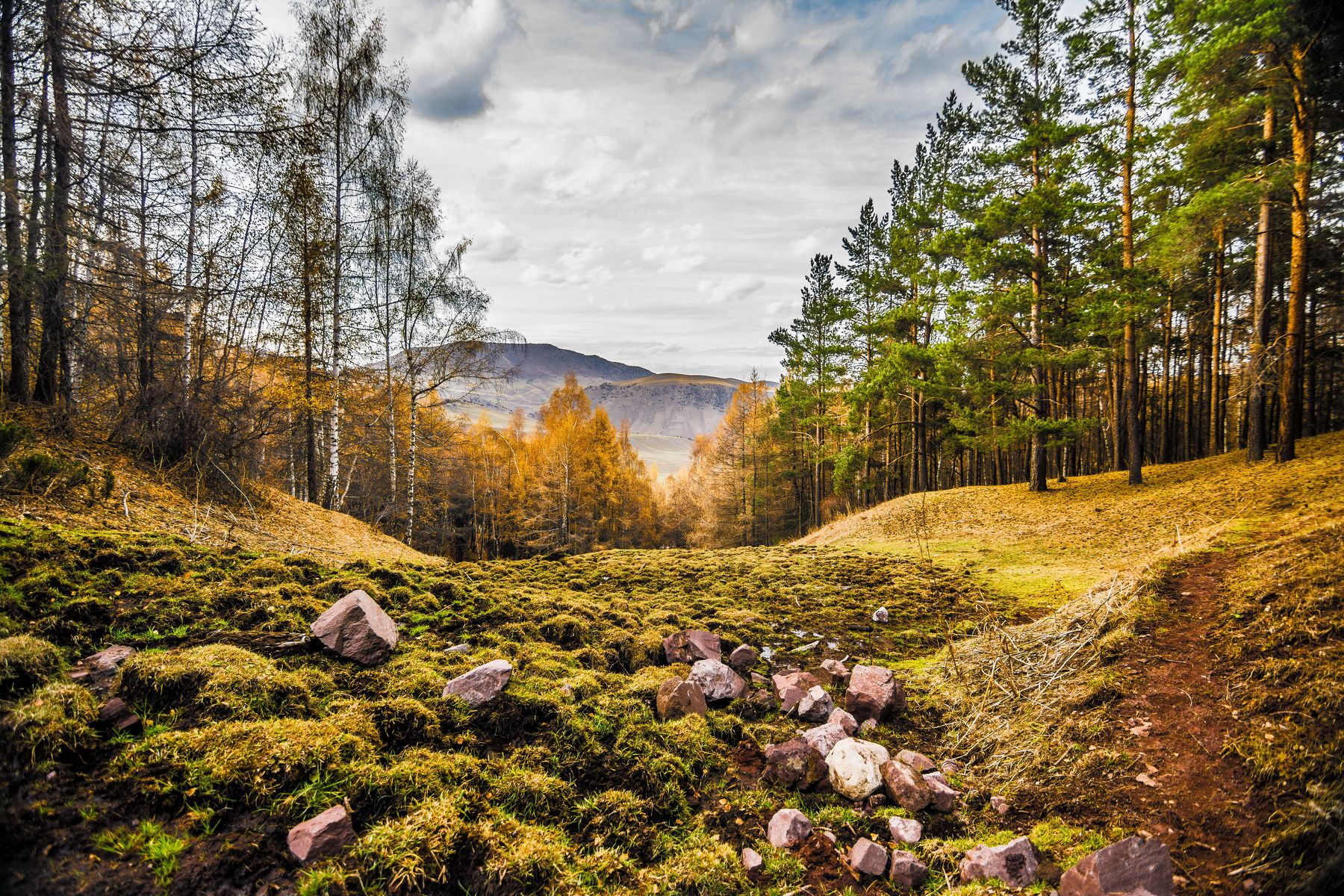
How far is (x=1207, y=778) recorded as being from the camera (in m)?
1.87

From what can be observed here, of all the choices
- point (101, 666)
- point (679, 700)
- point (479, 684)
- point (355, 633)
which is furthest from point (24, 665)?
point (679, 700)

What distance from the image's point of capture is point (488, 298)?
15.5 metres

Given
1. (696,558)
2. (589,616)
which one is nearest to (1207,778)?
(589,616)

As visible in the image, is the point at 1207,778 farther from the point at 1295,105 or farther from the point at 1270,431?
the point at 1270,431

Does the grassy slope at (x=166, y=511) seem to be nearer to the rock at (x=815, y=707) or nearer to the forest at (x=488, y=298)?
the forest at (x=488, y=298)

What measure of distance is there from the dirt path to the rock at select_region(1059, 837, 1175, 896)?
0.09m

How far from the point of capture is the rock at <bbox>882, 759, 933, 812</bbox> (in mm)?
2217

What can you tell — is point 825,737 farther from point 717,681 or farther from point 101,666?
point 101,666

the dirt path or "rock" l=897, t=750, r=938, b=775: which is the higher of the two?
the dirt path

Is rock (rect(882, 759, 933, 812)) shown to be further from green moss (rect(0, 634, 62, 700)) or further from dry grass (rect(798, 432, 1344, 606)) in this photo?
green moss (rect(0, 634, 62, 700))

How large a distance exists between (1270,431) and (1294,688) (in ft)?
103

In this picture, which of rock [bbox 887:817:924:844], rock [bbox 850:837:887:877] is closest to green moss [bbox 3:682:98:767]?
rock [bbox 850:837:887:877]

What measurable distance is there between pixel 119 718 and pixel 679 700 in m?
2.44

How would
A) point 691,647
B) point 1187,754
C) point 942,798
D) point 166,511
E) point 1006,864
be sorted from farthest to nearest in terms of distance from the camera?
point 166,511
point 691,647
point 942,798
point 1187,754
point 1006,864
